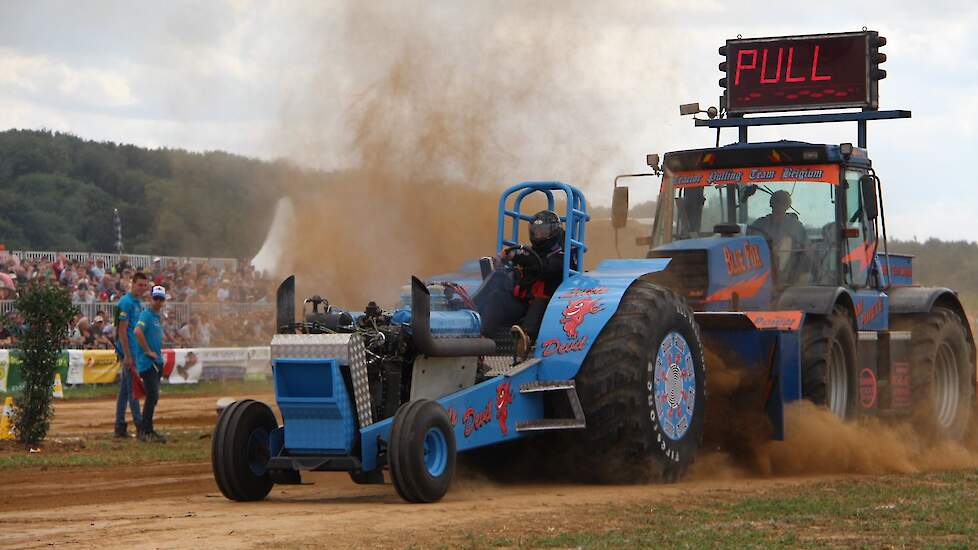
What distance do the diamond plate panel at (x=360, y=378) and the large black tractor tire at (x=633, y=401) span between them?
1836mm

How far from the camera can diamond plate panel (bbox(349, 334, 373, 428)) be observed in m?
9.70

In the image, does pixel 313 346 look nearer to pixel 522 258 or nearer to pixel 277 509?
pixel 277 509

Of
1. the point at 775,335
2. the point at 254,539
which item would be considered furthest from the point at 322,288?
A: the point at 254,539

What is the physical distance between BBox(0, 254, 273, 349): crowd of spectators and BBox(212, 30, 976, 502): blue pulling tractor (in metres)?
15.3

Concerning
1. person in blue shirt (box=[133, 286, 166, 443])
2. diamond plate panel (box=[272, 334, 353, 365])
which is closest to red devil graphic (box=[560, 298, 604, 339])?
diamond plate panel (box=[272, 334, 353, 365])

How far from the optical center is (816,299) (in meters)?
13.0

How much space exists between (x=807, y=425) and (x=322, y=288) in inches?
378

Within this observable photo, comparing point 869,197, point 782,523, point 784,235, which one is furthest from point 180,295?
point 782,523

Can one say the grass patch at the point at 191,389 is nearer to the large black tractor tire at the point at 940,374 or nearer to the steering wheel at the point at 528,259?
the large black tractor tire at the point at 940,374

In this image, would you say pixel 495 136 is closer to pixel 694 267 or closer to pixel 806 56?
pixel 806 56

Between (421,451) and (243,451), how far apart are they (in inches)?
52.5

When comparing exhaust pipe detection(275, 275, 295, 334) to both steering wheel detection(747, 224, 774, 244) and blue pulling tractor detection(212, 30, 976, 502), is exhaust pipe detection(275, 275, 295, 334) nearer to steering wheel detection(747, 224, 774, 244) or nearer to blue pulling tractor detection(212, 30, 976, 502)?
blue pulling tractor detection(212, 30, 976, 502)

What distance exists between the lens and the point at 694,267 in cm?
1315

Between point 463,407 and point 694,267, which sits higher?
point 694,267
